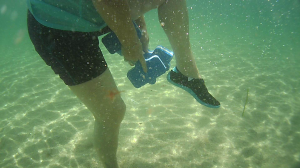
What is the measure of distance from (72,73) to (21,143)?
3.28 meters

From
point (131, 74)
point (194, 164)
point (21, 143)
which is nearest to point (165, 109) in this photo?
point (194, 164)

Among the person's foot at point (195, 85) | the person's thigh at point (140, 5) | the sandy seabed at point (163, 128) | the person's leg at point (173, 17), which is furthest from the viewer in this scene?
the sandy seabed at point (163, 128)

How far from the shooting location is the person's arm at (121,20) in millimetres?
1364

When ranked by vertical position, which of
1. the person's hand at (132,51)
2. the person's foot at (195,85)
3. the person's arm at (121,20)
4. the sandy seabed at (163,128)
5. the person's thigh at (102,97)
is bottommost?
the sandy seabed at (163,128)

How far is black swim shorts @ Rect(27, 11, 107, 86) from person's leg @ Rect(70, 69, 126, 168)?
10cm

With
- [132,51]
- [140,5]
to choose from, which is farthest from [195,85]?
[140,5]

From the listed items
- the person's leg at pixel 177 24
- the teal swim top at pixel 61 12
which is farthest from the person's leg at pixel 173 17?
the teal swim top at pixel 61 12

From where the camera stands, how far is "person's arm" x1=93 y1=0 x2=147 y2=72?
4.48 ft

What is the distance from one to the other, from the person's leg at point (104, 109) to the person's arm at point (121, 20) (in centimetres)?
38

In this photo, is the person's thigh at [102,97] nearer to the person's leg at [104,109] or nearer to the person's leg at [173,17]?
the person's leg at [104,109]

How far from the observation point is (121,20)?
4.80 feet

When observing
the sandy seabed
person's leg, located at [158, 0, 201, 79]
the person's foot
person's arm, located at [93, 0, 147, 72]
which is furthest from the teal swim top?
the sandy seabed

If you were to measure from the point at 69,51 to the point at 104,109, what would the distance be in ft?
2.29

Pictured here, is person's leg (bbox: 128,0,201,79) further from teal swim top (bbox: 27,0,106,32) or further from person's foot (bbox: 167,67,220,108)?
teal swim top (bbox: 27,0,106,32)
